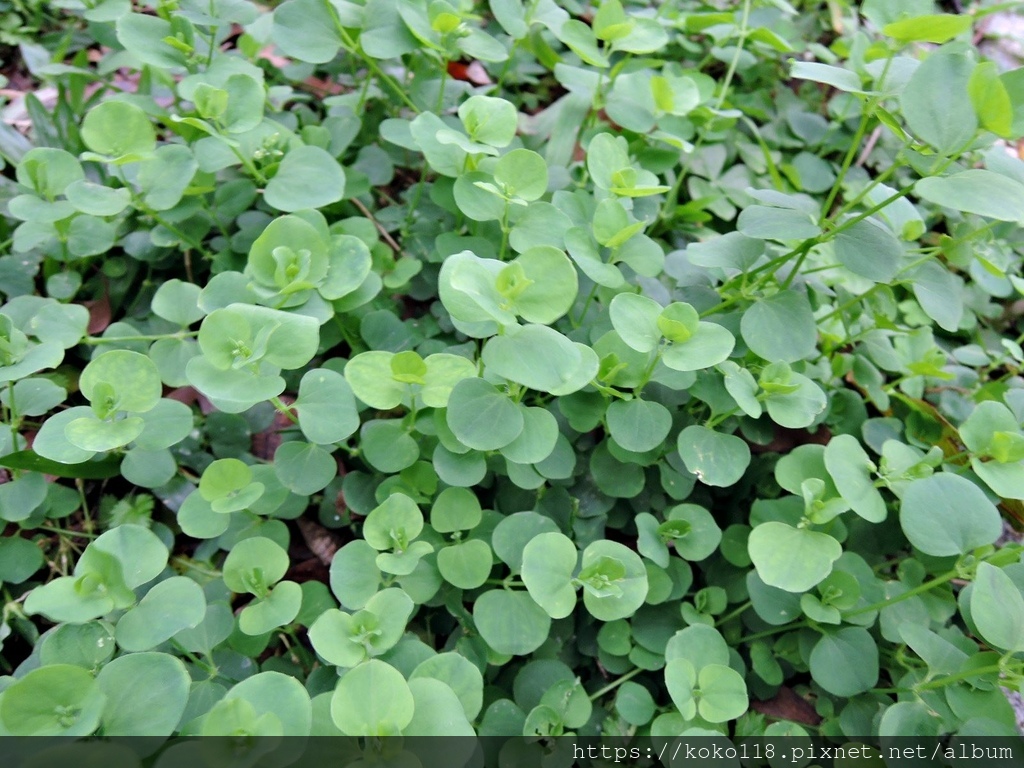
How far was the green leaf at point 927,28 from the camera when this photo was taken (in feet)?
3.26

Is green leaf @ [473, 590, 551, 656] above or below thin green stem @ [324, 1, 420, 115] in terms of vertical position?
below

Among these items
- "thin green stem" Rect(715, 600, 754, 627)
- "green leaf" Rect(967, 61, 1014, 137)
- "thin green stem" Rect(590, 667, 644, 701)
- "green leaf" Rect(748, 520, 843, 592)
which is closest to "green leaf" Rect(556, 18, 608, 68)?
"green leaf" Rect(967, 61, 1014, 137)

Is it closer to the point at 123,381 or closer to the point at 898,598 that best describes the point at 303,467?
the point at 123,381

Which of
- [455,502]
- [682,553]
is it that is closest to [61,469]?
[455,502]

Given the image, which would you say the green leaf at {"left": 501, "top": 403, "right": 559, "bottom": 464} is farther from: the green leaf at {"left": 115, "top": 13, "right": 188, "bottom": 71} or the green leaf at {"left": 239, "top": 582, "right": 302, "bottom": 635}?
the green leaf at {"left": 115, "top": 13, "right": 188, "bottom": 71}

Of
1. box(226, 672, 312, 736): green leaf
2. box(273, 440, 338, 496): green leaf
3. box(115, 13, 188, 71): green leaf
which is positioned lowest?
box(273, 440, 338, 496): green leaf

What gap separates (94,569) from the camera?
39.8 inches

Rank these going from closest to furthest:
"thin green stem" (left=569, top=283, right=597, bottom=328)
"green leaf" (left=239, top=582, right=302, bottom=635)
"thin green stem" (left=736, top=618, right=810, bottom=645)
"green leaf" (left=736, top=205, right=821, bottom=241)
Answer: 1. "green leaf" (left=239, top=582, right=302, bottom=635)
2. "green leaf" (left=736, top=205, right=821, bottom=241)
3. "thin green stem" (left=736, top=618, right=810, bottom=645)
4. "thin green stem" (left=569, top=283, right=597, bottom=328)

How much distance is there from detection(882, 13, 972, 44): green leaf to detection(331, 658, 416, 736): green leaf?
1.24 metres

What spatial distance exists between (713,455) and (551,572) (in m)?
0.39

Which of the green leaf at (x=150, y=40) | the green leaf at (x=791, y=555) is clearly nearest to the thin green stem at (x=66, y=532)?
the green leaf at (x=150, y=40)

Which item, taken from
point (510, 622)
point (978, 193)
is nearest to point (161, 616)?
point (510, 622)

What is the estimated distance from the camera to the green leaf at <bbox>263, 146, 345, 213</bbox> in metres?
1.41

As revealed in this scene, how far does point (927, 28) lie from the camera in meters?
1.04
